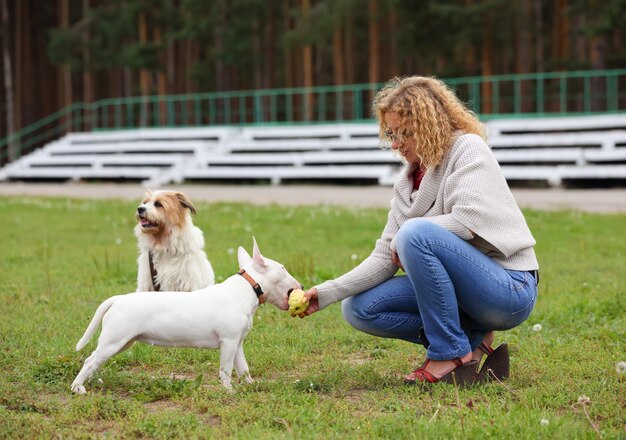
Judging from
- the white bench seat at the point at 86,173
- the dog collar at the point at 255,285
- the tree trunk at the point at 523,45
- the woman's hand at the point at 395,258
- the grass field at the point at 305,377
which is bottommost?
the grass field at the point at 305,377

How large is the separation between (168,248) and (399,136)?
2880 millimetres

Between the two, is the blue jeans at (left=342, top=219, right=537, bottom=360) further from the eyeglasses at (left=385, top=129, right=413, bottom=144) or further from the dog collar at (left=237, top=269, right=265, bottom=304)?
the dog collar at (left=237, top=269, right=265, bottom=304)

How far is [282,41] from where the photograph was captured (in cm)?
3894

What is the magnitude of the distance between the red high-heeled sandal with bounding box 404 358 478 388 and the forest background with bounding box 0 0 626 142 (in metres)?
24.7

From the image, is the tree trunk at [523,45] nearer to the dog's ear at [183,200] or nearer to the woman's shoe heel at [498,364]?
the dog's ear at [183,200]

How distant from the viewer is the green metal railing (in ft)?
94.9

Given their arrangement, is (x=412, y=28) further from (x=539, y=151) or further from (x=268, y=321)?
(x=268, y=321)

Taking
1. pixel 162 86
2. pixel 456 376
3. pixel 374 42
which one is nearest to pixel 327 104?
pixel 374 42

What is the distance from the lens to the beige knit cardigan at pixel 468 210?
200 inches

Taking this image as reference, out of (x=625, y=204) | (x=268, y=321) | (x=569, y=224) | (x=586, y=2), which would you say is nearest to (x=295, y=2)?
(x=586, y=2)

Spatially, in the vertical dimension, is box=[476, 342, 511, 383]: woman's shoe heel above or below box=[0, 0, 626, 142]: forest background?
below

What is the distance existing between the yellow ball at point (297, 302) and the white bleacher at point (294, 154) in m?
19.0

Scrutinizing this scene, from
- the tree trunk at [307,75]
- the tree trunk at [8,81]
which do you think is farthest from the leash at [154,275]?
the tree trunk at [8,81]

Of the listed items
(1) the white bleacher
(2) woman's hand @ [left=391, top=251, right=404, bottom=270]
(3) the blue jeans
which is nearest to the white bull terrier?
(2) woman's hand @ [left=391, top=251, right=404, bottom=270]
